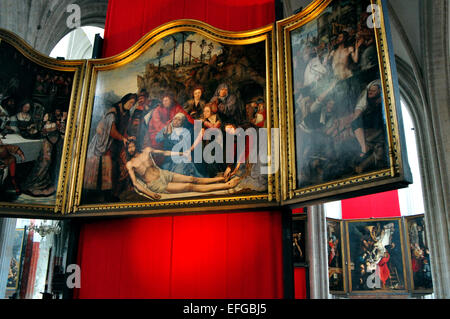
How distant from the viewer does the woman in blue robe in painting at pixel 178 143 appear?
Answer: 21.4ft

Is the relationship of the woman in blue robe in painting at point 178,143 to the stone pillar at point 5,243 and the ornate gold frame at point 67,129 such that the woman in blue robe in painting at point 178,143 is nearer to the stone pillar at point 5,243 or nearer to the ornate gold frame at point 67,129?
the ornate gold frame at point 67,129

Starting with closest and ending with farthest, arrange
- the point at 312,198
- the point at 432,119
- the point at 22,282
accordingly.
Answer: the point at 312,198
the point at 432,119
the point at 22,282

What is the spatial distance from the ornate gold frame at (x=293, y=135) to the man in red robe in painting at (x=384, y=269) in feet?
60.2

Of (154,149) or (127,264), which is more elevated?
(154,149)

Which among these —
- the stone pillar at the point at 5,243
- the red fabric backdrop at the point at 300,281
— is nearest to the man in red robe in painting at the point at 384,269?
the red fabric backdrop at the point at 300,281

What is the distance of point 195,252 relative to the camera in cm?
667

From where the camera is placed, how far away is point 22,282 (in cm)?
2270

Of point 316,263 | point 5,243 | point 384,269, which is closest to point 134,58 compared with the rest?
point 5,243

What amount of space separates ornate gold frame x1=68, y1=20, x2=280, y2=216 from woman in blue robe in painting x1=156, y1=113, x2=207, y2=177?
0.52 meters

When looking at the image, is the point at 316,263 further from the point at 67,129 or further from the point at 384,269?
the point at 67,129
